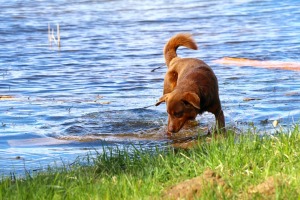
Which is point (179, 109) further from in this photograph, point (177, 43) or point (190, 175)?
point (190, 175)

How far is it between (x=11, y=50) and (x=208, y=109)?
371 inches

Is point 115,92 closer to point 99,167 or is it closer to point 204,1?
point 99,167

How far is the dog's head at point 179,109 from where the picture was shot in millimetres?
8984

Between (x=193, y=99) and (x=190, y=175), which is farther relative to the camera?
(x=193, y=99)

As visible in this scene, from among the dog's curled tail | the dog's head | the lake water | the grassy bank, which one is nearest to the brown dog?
the dog's head

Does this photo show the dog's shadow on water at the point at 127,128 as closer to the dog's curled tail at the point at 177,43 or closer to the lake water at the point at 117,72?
the lake water at the point at 117,72

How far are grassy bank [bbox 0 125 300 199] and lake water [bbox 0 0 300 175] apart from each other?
44.7 inches

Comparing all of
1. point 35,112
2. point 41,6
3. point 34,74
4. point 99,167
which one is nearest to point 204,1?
point 41,6

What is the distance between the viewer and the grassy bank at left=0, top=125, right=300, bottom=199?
17.7 ft

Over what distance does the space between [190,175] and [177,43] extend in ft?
16.4

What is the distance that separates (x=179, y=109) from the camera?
9031 millimetres

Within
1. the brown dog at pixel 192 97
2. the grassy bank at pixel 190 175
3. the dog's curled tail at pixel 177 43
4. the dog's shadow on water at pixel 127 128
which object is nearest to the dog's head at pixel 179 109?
the brown dog at pixel 192 97

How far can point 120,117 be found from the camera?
10.7 m

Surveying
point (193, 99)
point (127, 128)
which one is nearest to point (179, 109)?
point (193, 99)
